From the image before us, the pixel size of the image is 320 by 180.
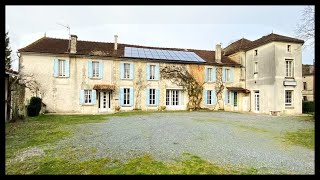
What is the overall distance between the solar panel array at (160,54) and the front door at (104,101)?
3.97 m

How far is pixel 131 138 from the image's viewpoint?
7594mm

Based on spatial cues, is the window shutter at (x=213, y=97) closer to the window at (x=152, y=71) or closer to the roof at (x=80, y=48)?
the roof at (x=80, y=48)

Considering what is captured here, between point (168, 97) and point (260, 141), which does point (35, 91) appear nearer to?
point (168, 97)

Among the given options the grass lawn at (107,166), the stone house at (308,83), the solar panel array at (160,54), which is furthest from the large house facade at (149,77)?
the stone house at (308,83)

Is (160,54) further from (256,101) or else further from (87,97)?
(256,101)

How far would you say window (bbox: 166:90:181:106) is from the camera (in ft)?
66.8

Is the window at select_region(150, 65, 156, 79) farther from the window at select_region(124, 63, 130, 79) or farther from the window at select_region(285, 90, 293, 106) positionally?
the window at select_region(285, 90, 293, 106)

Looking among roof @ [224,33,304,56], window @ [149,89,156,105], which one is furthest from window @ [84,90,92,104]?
roof @ [224,33,304,56]

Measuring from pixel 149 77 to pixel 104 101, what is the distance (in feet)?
15.1

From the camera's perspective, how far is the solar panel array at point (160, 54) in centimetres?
2017

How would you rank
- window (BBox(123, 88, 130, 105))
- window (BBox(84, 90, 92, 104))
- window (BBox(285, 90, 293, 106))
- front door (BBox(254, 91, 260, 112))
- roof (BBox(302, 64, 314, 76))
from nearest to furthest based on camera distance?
1. window (BBox(84, 90, 92, 104))
2. window (BBox(285, 90, 293, 106))
3. window (BBox(123, 88, 130, 105))
4. front door (BBox(254, 91, 260, 112))
5. roof (BBox(302, 64, 314, 76))
